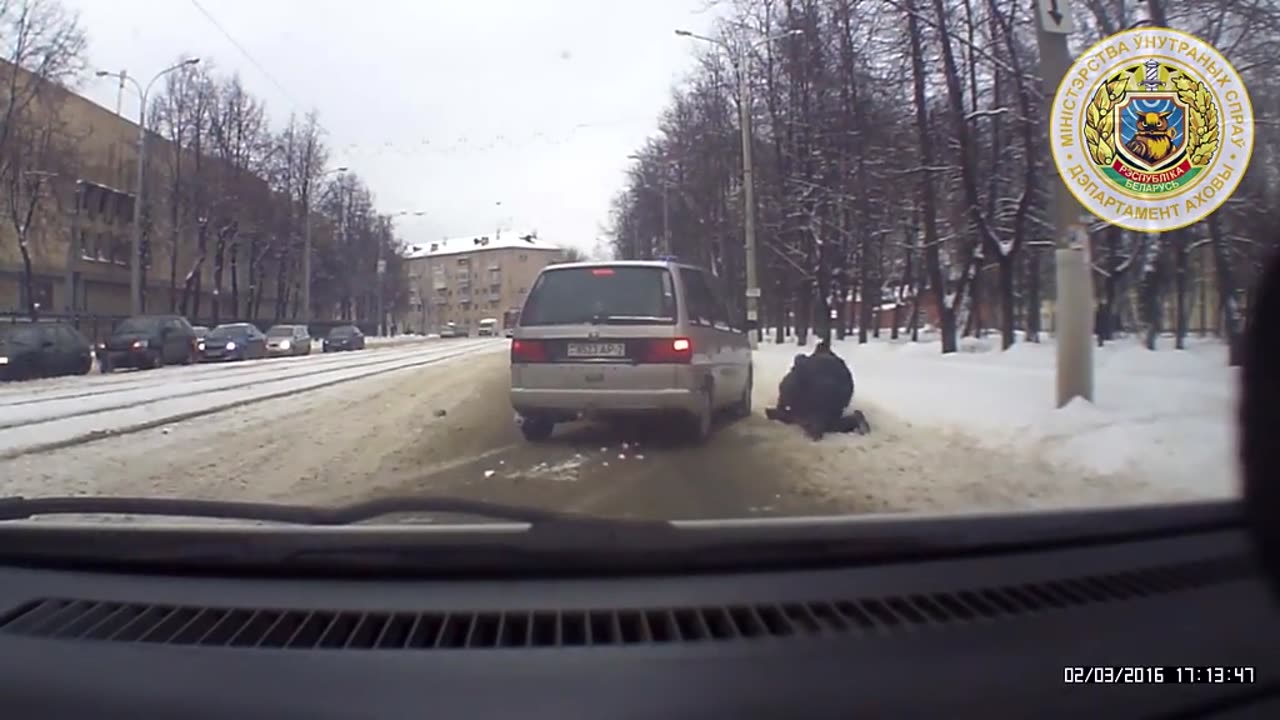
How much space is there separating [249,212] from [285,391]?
37.1ft

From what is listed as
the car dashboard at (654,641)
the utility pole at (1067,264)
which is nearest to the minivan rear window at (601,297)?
the utility pole at (1067,264)

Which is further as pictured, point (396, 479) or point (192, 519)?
point (396, 479)

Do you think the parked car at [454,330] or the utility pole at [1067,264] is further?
the parked car at [454,330]

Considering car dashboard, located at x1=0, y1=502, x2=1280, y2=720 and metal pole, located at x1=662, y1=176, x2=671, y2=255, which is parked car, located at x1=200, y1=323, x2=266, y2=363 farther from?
car dashboard, located at x1=0, y1=502, x2=1280, y2=720

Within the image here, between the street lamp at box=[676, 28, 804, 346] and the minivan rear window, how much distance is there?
7774mm

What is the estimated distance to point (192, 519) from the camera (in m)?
3.39

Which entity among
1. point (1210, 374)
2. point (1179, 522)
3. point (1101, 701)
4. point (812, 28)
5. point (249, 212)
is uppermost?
point (812, 28)

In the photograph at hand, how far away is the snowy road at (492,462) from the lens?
5477 mm

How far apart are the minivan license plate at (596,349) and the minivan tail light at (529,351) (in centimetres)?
24

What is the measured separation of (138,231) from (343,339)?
1515cm

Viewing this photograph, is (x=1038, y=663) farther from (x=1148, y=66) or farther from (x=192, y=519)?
(x=1148, y=66)

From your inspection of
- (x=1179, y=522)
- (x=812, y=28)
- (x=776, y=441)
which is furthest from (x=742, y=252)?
(x=1179, y=522)

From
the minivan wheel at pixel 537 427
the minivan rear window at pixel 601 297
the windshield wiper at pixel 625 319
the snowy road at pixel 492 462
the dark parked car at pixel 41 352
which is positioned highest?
the minivan rear window at pixel 601 297

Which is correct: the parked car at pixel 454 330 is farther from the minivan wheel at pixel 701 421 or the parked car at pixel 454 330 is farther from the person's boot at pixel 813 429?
the minivan wheel at pixel 701 421
